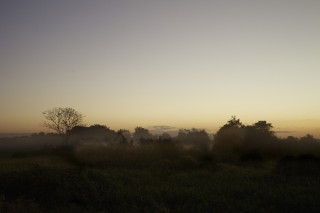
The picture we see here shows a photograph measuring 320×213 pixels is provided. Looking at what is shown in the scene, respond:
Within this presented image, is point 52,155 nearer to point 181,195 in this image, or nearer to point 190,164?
point 190,164

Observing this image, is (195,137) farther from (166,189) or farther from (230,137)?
(166,189)

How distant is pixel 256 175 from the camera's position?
2997 cm

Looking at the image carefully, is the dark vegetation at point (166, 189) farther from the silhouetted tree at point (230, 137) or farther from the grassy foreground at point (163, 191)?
the silhouetted tree at point (230, 137)

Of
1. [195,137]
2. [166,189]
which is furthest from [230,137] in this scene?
[166,189]

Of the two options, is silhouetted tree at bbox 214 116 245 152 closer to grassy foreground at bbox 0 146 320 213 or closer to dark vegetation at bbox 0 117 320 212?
dark vegetation at bbox 0 117 320 212

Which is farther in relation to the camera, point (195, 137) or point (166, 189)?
point (195, 137)

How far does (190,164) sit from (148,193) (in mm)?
16493

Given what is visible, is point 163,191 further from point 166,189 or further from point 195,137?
point 195,137

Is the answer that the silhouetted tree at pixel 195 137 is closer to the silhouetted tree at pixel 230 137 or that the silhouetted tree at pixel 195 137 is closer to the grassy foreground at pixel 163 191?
the silhouetted tree at pixel 230 137

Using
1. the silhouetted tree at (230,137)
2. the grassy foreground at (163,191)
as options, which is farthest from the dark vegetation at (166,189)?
the silhouetted tree at (230,137)

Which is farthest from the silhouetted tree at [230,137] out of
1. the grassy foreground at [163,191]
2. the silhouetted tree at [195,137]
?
the grassy foreground at [163,191]

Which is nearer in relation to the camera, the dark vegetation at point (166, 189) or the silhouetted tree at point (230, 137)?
the dark vegetation at point (166, 189)

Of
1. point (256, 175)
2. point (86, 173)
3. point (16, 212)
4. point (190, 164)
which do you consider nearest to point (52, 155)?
point (190, 164)

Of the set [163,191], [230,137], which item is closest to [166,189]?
[163,191]
